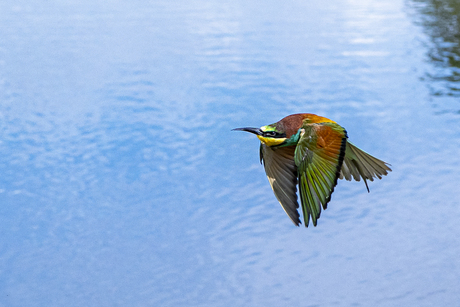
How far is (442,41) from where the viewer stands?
3.73m

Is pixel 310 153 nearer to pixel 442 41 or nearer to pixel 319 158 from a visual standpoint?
pixel 319 158

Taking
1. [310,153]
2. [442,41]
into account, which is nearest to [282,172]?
[310,153]

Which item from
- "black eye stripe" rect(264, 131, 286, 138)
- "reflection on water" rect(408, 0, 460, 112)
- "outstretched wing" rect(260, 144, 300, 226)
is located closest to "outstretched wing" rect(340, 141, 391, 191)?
"outstretched wing" rect(260, 144, 300, 226)

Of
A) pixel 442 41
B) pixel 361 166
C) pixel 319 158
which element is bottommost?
pixel 442 41

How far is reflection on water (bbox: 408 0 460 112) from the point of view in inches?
125

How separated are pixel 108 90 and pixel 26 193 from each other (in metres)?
0.85

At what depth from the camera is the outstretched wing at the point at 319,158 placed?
117 cm

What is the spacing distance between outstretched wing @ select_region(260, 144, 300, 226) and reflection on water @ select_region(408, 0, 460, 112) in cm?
189

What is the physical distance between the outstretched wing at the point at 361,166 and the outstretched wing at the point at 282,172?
0.52ft

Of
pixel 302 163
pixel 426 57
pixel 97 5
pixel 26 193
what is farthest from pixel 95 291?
pixel 97 5

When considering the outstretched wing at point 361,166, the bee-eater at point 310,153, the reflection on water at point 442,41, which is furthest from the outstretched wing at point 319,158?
the reflection on water at point 442,41

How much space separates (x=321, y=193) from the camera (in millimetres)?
1165

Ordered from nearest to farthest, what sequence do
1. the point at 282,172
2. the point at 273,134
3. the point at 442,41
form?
1. the point at 273,134
2. the point at 282,172
3. the point at 442,41

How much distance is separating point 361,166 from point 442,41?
2634mm
